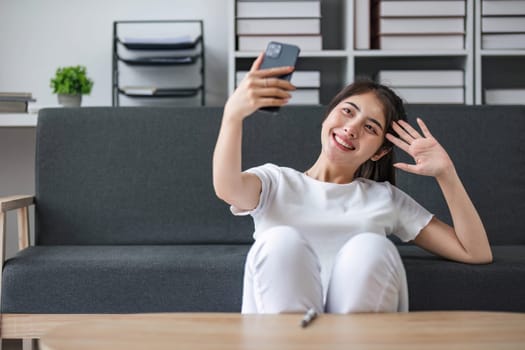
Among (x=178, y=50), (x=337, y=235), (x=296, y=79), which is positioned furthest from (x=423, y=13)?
(x=337, y=235)

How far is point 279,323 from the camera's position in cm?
97

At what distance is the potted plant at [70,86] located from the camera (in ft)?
8.25

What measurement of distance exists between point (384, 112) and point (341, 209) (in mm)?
246

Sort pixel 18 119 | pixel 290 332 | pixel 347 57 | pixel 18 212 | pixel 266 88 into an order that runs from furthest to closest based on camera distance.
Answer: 1. pixel 347 57
2. pixel 18 119
3. pixel 18 212
4. pixel 266 88
5. pixel 290 332

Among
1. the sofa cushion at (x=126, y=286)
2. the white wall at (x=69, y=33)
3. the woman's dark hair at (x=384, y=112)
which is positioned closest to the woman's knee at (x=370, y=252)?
the woman's dark hair at (x=384, y=112)

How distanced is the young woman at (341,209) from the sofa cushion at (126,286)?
30 cm

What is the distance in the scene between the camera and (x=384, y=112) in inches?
60.0

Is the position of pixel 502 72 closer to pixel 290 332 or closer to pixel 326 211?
pixel 326 211

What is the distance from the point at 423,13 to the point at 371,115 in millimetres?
1129

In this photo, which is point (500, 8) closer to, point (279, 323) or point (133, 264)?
point (133, 264)

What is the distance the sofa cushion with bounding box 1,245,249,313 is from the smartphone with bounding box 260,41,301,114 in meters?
0.64

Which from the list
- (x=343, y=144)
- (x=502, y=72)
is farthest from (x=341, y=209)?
(x=502, y=72)

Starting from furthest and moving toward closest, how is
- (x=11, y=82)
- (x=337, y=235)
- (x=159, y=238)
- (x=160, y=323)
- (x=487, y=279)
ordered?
1. (x=11, y=82)
2. (x=159, y=238)
3. (x=487, y=279)
4. (x=337, y=235)
5. (x=160, y=323)

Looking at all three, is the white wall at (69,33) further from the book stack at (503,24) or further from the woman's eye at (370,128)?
the woman's eye at (370,128)
